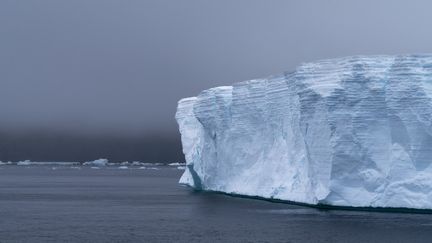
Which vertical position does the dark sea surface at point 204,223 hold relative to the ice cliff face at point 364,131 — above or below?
below

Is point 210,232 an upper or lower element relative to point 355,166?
lower

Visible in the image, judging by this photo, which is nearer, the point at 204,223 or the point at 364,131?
the point at 204,223

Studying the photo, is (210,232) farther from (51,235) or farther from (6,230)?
(6,230)

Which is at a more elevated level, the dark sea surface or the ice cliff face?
the ice cliff face

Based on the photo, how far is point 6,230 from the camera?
84.9ft

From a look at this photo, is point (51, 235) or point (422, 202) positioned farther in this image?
point (422, 202)

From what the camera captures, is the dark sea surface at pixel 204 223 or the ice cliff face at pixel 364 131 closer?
the dark sea surface at pixel 204 223

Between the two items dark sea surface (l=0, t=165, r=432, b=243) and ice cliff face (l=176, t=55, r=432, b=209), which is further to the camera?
ice cliff face (l=176, t=55, r=432, b=209)

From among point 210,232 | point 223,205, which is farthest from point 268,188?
point 210,232

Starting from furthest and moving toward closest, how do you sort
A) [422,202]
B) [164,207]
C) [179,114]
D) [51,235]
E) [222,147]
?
1. [179,114]
2. [222,147]
3. [164,207]
4. [422,202]
5. [51,235]

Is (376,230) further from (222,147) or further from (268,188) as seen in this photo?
(222,147)

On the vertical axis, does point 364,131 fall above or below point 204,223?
above

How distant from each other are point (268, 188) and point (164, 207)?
544 cm

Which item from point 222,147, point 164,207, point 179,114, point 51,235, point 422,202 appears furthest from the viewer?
point 179,114
